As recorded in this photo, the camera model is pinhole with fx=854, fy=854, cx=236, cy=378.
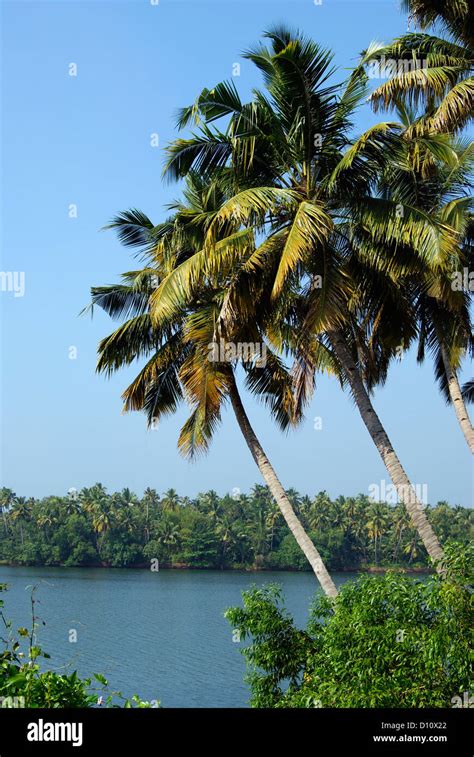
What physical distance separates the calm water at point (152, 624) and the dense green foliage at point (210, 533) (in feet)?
5.04

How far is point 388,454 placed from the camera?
1255cm

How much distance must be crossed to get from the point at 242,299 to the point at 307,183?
1954 mm

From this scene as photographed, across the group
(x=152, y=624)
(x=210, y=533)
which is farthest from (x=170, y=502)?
(x=152, y=624)

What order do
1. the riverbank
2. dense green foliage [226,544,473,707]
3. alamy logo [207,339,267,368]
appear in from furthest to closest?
the riverbank < alamy logo [207,339,267,368] < dense green foliage [226,544,473,707]

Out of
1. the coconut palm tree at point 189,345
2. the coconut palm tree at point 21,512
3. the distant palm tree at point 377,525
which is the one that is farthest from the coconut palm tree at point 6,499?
the coconut palm tree at point 189,345

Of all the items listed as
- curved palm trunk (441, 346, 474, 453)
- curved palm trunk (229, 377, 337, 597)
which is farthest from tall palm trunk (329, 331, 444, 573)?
curved palm trunk (441, 346, 474, 453)

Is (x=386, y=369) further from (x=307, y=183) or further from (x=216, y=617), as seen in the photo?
(x=216, y=617)

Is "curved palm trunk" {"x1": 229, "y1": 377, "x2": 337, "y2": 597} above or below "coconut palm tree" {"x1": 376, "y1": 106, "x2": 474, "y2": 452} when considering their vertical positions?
below

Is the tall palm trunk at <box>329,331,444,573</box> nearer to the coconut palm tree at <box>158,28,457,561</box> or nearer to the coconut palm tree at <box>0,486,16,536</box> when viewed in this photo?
the coconut palm tree at <box>158,28,457,561</box>

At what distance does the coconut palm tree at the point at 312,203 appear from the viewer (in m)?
12.0

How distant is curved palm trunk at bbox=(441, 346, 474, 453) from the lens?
1486 centimetres

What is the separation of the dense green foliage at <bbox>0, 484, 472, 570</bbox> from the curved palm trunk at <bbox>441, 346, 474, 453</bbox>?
182ft

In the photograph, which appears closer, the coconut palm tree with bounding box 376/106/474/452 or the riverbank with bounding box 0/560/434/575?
the coconut palm tree with bounding box 376/106/474/452
